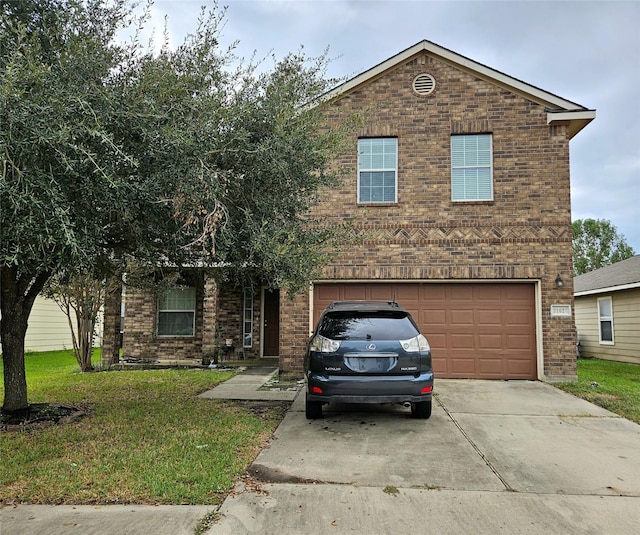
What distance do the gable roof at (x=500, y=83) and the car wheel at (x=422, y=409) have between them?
6.58 m

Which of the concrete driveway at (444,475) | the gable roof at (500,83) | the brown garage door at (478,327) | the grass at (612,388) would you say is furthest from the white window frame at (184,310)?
the grass at (612,388)

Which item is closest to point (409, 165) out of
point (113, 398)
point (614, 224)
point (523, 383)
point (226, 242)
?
point (523, 383)

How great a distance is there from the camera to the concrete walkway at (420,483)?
12.0 ft

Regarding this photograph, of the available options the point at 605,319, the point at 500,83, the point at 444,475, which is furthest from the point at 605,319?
the point at 444,475

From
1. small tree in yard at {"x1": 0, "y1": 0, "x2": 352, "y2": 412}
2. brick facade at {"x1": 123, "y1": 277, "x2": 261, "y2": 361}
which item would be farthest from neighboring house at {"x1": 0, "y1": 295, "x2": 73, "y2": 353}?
small tree in yard at {"x1": 0, "y1": 0, "x2": 352, "y2": 412}

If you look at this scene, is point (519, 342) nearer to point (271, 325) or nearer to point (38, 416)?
point (271, 325)

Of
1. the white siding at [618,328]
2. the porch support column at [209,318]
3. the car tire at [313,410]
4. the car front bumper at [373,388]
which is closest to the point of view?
the car front bumper at [373,388]

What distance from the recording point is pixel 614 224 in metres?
42.2

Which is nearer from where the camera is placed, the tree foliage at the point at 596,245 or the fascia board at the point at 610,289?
the fascia board at the point at 610,289

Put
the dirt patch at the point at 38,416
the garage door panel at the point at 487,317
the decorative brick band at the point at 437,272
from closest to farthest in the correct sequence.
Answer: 1. the dirt patch at the point at 38,416
2. the decorative brick band at the point at 437,272
3. the garage door panel at the point at 487,317

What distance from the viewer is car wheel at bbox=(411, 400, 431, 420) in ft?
22.5

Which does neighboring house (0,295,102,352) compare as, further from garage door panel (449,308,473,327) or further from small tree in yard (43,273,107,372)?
garage door panel (449,308,473,327)

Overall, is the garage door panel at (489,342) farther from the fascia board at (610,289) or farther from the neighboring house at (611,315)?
the neighboring house at (611,315)

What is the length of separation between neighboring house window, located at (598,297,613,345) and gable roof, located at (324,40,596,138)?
8.52 meters
